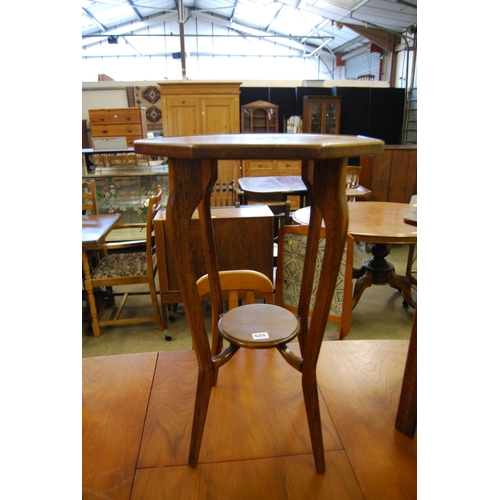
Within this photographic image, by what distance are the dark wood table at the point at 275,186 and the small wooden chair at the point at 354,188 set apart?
550mm

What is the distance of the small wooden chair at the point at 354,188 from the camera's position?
13.6 ft

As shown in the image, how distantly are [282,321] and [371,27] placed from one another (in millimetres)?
7912

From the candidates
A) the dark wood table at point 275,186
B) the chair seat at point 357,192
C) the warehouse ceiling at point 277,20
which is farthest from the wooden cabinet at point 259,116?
the chair seat at point 357,192

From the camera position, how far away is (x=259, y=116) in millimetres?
6418

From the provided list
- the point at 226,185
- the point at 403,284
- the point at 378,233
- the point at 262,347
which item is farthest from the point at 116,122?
the point at 262,347

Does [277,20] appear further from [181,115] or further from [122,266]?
[122,266]

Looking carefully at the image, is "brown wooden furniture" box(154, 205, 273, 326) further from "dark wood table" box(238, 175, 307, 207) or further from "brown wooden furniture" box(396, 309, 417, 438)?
"brown wooden furniture" box(396, 309, 417, 438)

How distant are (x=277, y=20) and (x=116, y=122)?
6.56m

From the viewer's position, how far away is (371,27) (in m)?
7.29

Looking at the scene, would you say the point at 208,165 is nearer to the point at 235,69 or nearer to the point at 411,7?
the point at 411,7

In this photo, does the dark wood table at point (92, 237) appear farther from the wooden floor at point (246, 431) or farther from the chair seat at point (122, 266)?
the wooden floor at point (246, 431)

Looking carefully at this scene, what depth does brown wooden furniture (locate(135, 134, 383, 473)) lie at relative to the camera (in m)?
0.70

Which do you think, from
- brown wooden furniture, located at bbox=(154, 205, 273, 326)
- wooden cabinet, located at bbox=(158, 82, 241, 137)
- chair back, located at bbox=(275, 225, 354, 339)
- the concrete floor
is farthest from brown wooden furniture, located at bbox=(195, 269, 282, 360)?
wooden cabinet, located at bbox=(158, 82, 241, 137)

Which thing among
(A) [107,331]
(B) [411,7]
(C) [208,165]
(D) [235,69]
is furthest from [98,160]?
(D) [235,69]
